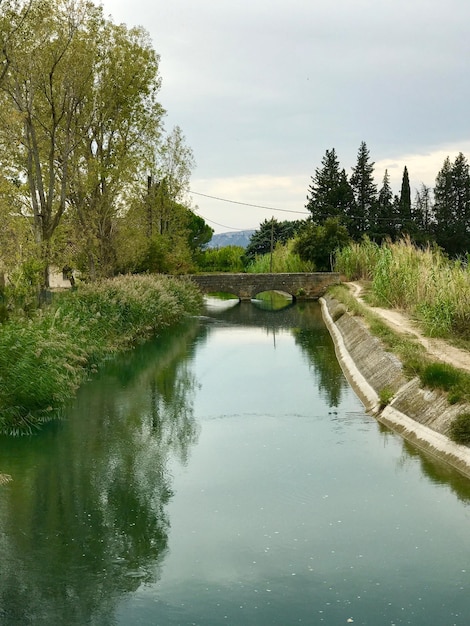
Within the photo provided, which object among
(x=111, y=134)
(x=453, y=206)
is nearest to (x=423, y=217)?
(x=453, y=206)

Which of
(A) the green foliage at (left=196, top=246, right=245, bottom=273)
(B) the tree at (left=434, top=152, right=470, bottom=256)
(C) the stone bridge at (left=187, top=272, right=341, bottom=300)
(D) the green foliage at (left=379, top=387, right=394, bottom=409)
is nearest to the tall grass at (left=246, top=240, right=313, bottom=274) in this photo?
(C) the stone bridge at (left=187, top=272, right=341, bottom=300)

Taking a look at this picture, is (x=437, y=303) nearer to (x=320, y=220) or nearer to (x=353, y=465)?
(x=353, y=465)

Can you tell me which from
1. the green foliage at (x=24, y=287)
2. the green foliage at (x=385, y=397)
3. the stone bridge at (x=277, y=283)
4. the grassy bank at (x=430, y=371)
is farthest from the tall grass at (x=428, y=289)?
the stone bridge at (x=277, y=283)

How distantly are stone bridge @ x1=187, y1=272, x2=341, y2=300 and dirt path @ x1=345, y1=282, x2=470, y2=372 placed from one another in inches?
856

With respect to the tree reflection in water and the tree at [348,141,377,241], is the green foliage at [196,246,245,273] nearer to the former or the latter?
the tree at [348,141,377,241]

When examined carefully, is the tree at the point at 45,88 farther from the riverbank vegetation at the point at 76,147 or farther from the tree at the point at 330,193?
the tree at the point at 330,193

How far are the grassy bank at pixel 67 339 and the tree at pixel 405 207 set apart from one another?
44005 mm

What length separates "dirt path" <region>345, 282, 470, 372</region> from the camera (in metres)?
17.5

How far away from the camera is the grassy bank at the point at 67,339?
1484cm

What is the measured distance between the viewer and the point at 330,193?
75.3m

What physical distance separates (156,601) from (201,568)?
36.1 inches

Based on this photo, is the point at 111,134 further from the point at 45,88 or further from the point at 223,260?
the point at 223,260

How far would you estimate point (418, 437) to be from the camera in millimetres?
14258

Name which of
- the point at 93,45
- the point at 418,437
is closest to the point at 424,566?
the point at 418,437
